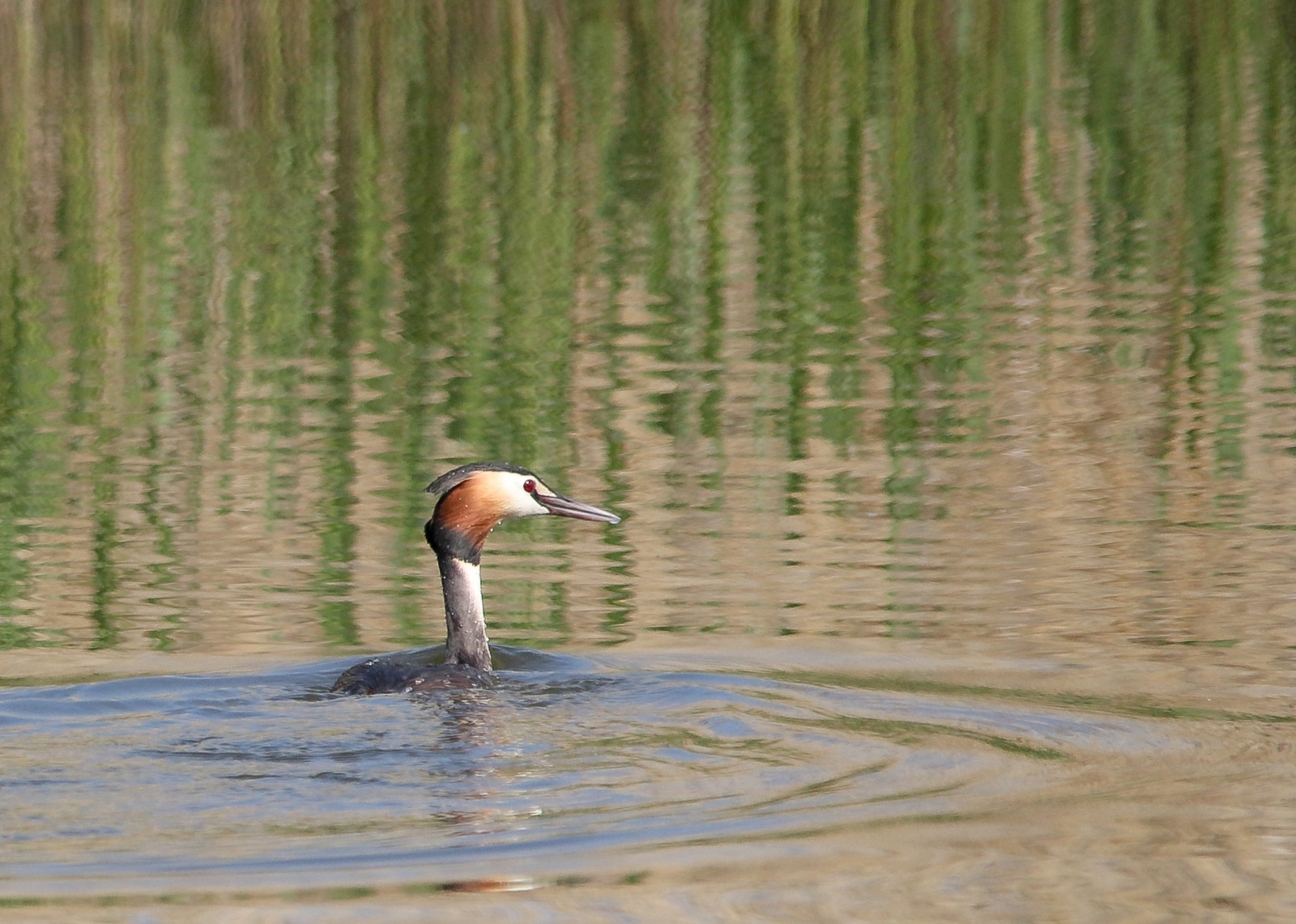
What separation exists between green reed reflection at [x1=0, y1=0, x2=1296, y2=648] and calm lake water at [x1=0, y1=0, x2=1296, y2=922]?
5 centimetres

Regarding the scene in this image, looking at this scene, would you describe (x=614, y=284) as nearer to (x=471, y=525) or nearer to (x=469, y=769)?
(x=471, y=525)

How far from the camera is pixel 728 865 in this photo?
5512mm

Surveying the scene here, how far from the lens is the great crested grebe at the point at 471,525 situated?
7.86 metres

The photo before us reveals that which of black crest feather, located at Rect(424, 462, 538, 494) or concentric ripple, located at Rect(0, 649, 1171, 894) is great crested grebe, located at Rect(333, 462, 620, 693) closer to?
black crest feather, located at Rect(424, 462, 538, 494)

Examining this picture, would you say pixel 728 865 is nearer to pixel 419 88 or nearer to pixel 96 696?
pixel 96 696

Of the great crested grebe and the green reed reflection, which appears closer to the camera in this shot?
the great crested grebe

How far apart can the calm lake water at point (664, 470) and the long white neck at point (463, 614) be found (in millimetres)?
163

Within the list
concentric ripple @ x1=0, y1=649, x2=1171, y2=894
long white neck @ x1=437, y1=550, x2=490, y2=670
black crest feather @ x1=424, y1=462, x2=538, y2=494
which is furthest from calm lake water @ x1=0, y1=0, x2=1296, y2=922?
black crest feather @ x1=424, y1=462, x2=538, y2=494

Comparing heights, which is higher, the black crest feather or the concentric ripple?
the black crest feather

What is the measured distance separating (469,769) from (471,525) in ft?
6.52

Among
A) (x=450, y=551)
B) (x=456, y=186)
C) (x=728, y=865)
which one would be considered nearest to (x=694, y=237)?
(x=456, y=186)

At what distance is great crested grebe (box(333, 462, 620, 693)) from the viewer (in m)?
7.86

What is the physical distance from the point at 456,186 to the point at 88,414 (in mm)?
5761

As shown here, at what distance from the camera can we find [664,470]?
993 centimetres
